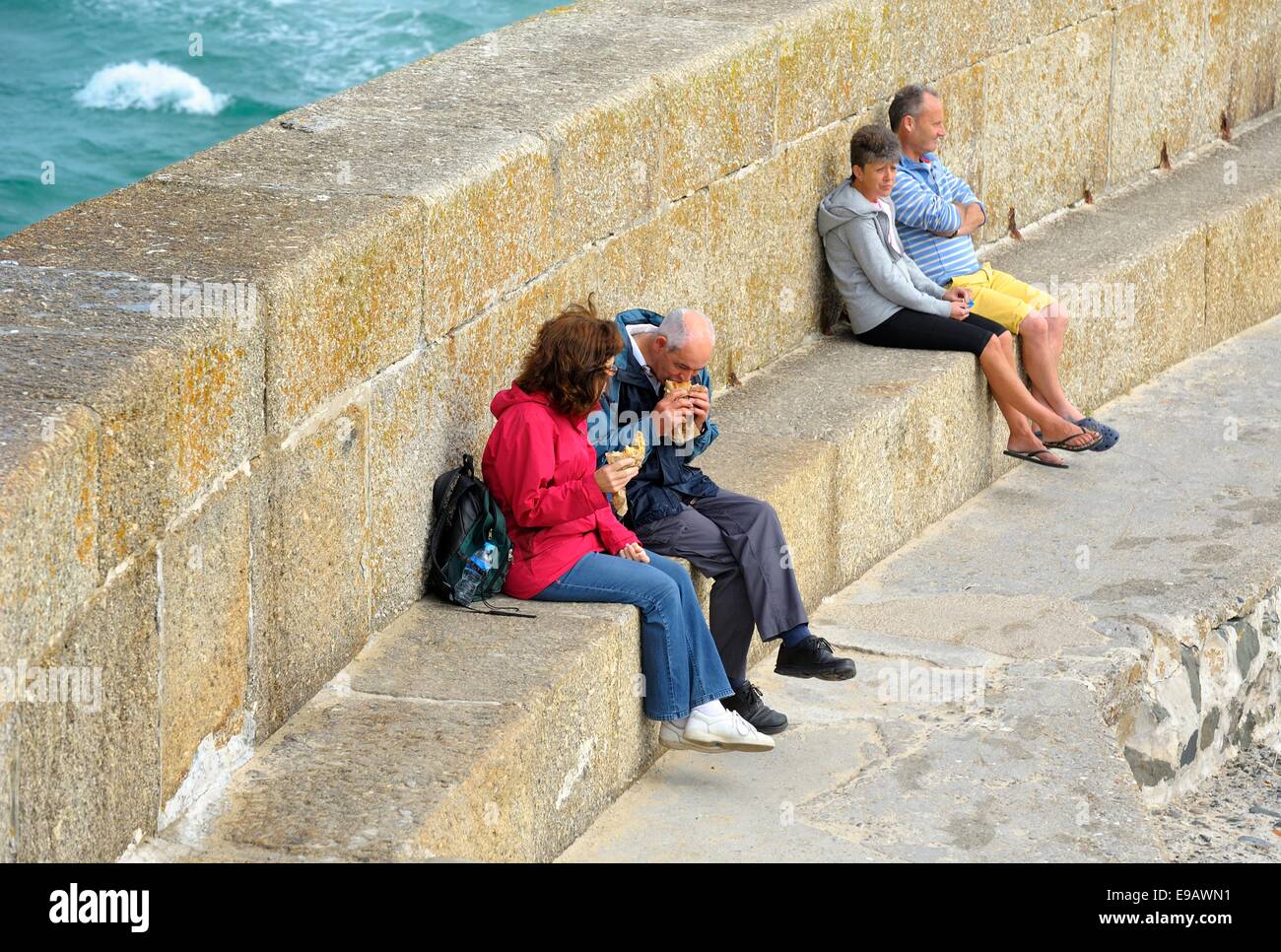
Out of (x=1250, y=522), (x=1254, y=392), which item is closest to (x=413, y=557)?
(x=1250, y=522)

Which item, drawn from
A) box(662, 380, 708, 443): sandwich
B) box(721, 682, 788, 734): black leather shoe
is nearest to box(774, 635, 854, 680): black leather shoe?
box(721, 682, 788, 734): black leather shoe

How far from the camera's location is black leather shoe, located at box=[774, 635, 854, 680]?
523cm

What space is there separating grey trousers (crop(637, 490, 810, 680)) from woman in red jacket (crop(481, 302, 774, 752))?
26cm

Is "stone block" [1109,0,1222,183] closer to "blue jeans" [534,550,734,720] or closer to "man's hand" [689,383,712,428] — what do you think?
"man's hand" [689,383,712,428]

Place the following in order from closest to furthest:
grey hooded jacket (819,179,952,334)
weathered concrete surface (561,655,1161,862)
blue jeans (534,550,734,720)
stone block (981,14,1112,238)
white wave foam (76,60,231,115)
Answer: weathered concrete surface (561,655,1161,862)
blue jeans (534,550,734,720)
grey hooded jacket (819,179,952,334)
stone block (981,14,1112,238)
white wave foam (76,60,231,115)

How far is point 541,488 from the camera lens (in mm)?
4672

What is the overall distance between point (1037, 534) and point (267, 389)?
3528mm

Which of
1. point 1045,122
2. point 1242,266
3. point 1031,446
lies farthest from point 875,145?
point 1242,266

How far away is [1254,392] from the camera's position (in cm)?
807

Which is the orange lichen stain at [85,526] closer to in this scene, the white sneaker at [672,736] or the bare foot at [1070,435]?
the white sneaker at [672,736]

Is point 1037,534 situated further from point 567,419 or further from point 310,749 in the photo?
point 310,749

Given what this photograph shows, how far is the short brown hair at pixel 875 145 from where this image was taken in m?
6.61

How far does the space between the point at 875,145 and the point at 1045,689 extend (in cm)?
223

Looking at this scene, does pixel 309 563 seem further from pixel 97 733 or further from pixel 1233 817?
pixel 1233 817
